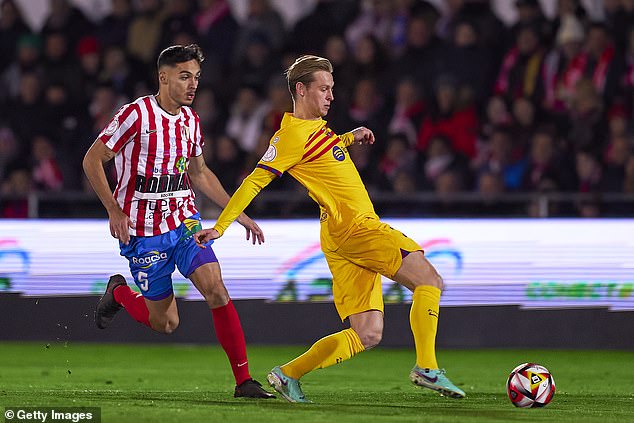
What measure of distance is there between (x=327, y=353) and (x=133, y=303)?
165 centimetres

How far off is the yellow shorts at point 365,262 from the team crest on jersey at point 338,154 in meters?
0.40

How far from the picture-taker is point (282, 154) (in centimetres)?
723

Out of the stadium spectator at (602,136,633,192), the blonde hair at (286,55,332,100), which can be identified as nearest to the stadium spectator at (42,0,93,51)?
the stadium spectator at (602,136,633,192)

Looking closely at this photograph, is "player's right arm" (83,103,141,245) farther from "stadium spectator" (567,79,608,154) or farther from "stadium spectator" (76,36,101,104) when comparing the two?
"stadium spectator" (76,36,101,104)

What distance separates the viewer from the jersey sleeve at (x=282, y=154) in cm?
719

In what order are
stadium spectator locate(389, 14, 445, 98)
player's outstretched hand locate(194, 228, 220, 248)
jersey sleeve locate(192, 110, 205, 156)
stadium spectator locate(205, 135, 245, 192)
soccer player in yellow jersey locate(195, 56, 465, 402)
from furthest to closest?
stadium spectator locate(389, 14, 445, 98)
stadium spectator locate(205, 135, 245, 192)
jersey sleeve locate(192, 110, 205, 156)
soccer player in yellow jersey locate(195, 56, 465, 402)
player's outstretched hand locate(194, 228, 220, 248)

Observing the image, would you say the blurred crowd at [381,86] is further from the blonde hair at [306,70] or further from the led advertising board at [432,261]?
the blonde hair at [306,70]

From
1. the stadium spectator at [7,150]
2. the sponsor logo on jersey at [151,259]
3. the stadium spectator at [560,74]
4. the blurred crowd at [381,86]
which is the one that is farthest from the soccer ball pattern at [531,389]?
the stadium spectator at [7,150]

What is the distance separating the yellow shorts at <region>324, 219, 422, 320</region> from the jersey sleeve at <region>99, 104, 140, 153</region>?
4.48 ft

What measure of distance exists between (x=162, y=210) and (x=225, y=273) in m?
3.86

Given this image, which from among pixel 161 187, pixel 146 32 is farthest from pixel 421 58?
pixel 161 187

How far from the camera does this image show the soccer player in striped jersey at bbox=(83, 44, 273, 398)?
7.54m

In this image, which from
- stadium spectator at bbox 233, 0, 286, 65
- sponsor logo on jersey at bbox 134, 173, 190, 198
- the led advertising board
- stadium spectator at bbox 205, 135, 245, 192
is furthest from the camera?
stadium spectator at bbox 233, 0, 286, 65

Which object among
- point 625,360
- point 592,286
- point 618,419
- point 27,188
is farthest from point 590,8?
point 618,419
